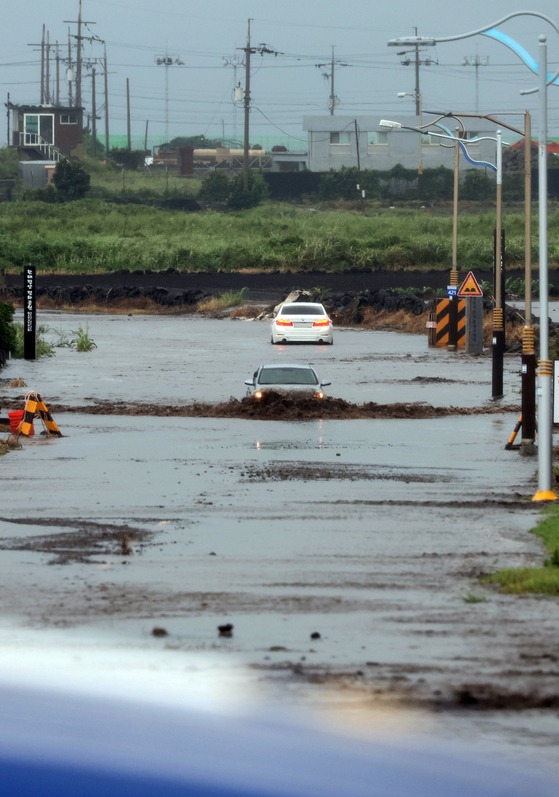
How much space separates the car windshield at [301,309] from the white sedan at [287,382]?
18556 mm

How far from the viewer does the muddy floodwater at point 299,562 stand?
23.9ft

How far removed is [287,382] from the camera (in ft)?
81.0

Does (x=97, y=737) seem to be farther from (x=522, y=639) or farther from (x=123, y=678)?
(x=522, y=639)

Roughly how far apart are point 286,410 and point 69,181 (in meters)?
98.3

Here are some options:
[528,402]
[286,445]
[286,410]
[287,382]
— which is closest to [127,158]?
[287,382]

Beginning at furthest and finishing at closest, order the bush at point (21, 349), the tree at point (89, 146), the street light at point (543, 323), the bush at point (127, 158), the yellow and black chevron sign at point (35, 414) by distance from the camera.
Answer: the tree at point (89, 146) → the bush at point (127, 158) → the bush at point (21, 349) → the yellow and black chevron sign at point (35, 414) → the street light at point (543, 323)

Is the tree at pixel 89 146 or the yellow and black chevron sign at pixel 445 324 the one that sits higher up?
the tree at pixel 89 146

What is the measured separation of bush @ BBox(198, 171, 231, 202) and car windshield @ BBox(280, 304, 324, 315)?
7865cm

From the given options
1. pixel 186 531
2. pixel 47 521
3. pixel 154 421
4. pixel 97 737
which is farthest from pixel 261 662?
pixel 154 421

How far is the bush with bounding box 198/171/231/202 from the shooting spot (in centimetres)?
12188

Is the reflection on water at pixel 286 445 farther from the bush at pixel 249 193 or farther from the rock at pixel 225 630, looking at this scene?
the bush at pixel 249 193

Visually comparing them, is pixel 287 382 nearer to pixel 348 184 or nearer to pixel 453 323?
pixel 453 323

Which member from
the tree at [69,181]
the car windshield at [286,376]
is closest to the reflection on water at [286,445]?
the car windshield at [286,376]

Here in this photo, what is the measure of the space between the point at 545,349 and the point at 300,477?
376 cm
